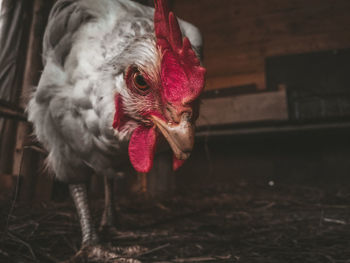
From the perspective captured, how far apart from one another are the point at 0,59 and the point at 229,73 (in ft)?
11.6

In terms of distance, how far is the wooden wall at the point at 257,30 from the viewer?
438 cm

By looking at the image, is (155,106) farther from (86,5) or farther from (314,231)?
(314,231)

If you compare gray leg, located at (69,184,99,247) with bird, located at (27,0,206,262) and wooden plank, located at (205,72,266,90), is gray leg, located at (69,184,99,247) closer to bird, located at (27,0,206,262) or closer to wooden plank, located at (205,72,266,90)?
bird, located at (27,0,206,262)

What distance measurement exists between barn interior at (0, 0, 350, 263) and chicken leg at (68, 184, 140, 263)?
78 millimetres

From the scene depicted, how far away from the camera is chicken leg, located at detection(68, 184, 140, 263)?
4.30 feet

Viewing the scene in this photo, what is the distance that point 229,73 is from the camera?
192 inches

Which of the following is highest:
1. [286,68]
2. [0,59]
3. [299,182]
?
[286,68]

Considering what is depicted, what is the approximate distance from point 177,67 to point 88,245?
3.40 feet

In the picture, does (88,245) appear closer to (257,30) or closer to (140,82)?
(140,82)

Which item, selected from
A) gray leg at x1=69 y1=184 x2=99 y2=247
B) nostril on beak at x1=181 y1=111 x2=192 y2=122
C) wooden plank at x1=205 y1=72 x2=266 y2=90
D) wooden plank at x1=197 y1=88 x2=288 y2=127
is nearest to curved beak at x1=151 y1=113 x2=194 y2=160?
nostril on beak at x1=181 y1=111 x2=192 y2=122

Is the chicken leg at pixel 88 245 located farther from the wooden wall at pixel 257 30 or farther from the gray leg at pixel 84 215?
the wooden wall at pixel 257 30

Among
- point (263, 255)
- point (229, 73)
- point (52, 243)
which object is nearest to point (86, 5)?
point (52, 243)

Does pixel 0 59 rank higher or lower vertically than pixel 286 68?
lower

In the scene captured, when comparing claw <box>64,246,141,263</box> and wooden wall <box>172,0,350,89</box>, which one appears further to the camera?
wooden wall <box>172,0,350,89</box>
